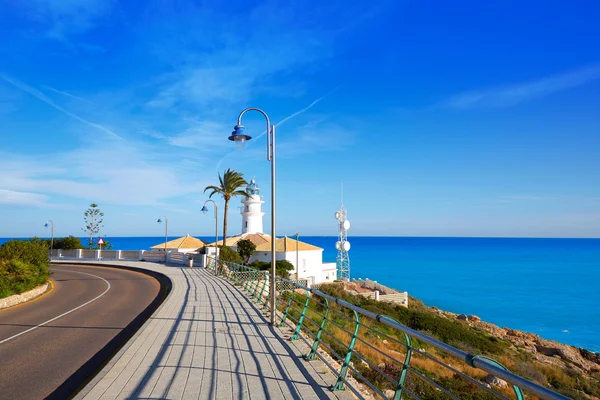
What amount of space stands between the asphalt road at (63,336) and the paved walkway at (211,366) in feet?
3.26

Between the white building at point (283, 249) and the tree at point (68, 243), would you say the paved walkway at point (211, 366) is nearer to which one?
the white building at point (283, 249)

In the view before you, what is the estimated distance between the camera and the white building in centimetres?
5759

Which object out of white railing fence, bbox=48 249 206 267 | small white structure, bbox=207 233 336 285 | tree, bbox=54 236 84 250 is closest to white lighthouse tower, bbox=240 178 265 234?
small white structure, bbox=207 233 336 285

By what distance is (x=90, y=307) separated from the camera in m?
17.5

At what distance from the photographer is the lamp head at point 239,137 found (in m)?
13.1

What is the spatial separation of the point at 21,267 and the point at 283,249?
1530 inches

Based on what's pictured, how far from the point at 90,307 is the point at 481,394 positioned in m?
15.2

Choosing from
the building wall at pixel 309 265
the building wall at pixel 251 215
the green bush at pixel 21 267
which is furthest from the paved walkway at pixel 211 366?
the building wall at pixel 251 215

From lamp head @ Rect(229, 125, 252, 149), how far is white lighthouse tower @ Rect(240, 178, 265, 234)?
56817 millimetres

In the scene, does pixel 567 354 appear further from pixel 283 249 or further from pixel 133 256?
pixel 133 256

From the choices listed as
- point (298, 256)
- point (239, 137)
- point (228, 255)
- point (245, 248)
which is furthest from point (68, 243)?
point (239, 137)

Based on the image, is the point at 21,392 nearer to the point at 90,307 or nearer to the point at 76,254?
the point at 90,307

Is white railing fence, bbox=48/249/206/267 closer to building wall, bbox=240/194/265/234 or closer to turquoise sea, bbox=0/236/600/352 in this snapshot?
building wall, bbox=240/194/265/234

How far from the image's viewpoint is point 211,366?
7.64 meters
